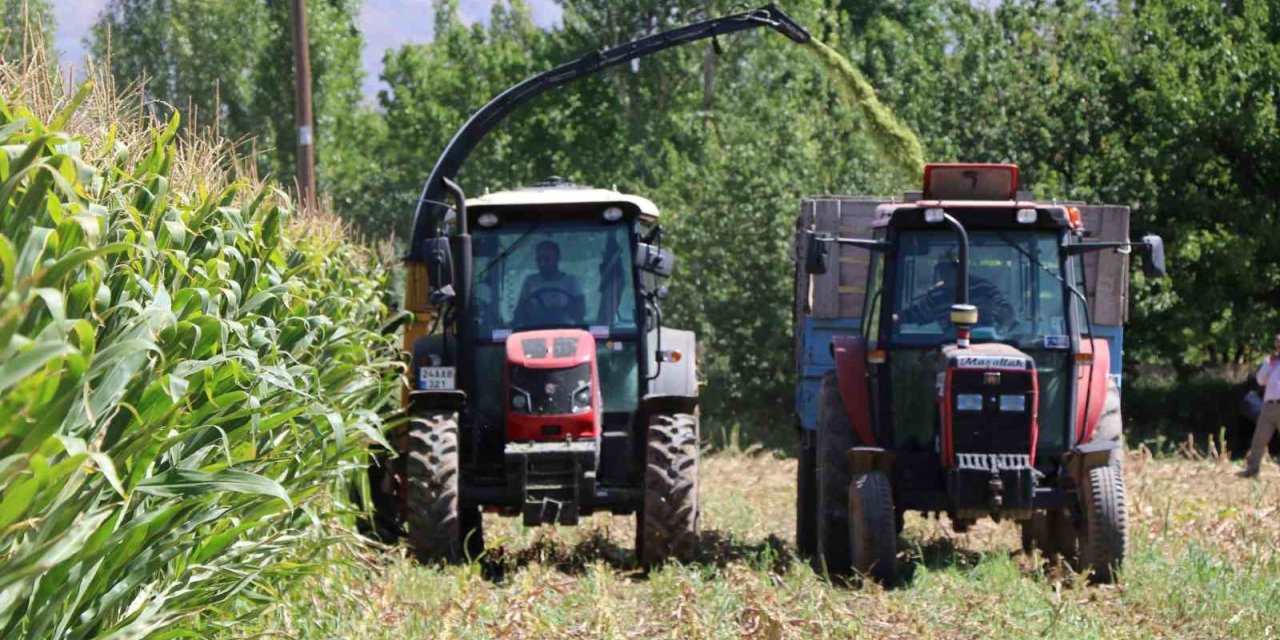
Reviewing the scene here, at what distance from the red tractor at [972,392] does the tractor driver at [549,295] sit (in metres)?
1.54

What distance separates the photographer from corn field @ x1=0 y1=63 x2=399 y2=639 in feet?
12.3

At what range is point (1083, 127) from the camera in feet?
73.6

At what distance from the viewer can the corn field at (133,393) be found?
3.76m

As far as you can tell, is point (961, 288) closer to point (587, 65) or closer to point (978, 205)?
point (978, 205)

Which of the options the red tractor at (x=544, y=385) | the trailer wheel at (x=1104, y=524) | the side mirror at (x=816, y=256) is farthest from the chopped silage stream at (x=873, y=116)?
the trailer wheel at (x=1104, y=524)

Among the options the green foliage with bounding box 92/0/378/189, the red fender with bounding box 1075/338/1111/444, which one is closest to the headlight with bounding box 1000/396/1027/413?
the red fender with bounding box 1075/338/1111/444

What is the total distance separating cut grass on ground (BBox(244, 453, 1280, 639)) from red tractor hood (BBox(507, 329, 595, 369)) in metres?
1.16

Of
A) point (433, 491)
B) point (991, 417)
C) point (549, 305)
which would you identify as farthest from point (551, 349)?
point (991, 417)

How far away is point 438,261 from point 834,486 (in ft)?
8.44

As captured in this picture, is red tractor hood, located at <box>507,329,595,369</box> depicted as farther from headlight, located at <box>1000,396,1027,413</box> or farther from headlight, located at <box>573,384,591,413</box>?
headlight, located at <box>1000,396,1027,413</box>

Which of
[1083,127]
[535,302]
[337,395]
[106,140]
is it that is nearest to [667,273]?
[535,302]

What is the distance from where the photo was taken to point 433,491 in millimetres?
9250

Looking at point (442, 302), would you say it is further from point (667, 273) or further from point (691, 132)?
point (691, 132)

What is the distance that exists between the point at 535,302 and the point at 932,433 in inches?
98.3
